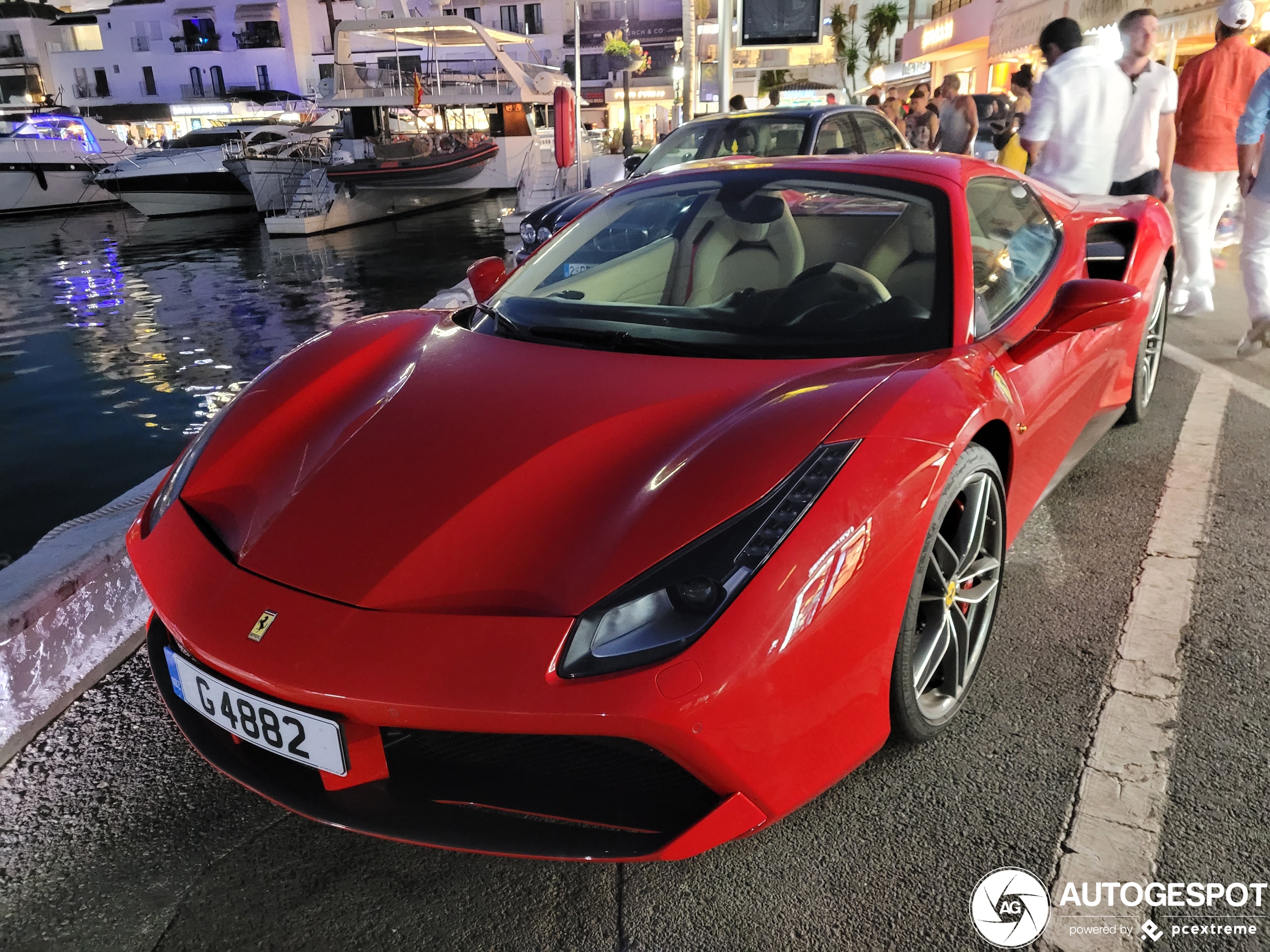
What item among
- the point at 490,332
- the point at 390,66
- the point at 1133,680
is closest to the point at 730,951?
the point at 1133,680

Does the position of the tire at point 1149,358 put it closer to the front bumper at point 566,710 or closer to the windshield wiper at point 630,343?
the windshield wiper at point 630,343

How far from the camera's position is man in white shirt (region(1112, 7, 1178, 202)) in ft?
17.3

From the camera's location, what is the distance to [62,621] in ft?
7.67

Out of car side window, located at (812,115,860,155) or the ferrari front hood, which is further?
car side window, located at (812,115,860,155)

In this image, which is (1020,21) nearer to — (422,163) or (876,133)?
(422,163)

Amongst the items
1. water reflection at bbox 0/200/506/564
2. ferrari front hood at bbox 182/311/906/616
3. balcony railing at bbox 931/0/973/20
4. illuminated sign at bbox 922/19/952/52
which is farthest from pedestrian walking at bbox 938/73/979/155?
balcony railing at bbox 931/0/973/20

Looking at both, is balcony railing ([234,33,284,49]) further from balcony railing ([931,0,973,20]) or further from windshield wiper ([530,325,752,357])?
windshield wiper ([530,325,752,357])

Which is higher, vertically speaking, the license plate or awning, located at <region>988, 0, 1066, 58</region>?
awning, located at <region>988, 0, 1066, 58</region>

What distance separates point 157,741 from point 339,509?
871 millimetres

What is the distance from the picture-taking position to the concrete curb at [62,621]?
219 centimetres

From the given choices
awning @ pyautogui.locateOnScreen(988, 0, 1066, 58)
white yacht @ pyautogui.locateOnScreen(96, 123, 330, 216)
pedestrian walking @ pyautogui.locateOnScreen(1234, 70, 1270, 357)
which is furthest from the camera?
white yacht @ pyautogui.locateOnScreen(96, 123, 330, 216)

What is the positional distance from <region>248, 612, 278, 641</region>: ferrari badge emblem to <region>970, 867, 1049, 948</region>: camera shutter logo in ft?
4.19

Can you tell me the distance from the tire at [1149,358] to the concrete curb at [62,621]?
3519mm

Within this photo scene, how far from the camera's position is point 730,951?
4.99 feet
